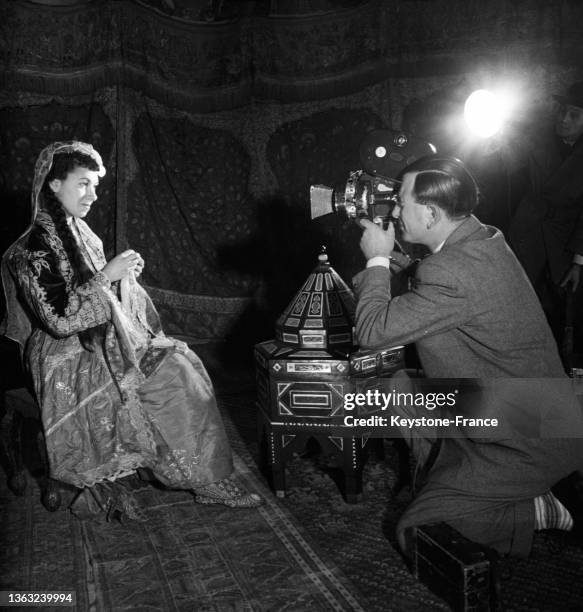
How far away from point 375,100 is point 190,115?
147 cm

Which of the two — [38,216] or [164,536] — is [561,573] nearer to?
[164,536]

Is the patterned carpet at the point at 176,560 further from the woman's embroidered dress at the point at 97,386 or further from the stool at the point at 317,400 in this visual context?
the stool at the point at 317,400

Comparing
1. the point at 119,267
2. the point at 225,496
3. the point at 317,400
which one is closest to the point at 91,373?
the point at 119,267

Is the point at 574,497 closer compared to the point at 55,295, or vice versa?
the point at 574,497

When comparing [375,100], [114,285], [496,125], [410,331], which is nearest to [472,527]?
[410,331]

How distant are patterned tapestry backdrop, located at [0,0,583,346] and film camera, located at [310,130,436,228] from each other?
6.12 feet

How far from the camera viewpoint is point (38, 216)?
103 inches

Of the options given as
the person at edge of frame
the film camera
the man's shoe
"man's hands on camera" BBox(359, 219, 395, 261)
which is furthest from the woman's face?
the person at edge of frame

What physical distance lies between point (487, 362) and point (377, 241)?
1.89 ft

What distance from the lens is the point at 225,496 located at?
2666mm

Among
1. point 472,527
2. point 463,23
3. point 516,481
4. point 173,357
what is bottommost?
point 472,527

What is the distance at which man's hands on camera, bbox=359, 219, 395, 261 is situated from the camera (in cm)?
225

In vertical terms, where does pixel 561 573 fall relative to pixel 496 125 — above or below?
below

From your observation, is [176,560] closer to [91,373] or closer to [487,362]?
[91,373]
